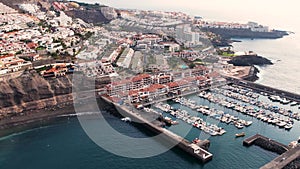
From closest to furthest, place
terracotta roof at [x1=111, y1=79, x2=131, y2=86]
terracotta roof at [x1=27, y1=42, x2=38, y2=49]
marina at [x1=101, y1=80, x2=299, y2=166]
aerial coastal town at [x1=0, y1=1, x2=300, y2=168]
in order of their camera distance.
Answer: marina at [x1=101, y1=80, x2=299, y2=166] < aerial coastal town at [x1=0, y1=1, x2=300, y2=168] < terracotta roof at [x1=111, y1=79, x2=131, y2=86] < terracotta roof at [x1=27, y1=42, x2=38, y2=49]

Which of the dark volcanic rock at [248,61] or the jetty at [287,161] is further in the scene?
the dark volcanic rock at [248,61]

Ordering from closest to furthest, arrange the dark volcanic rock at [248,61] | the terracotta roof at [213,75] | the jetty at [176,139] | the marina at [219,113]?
the jetty at [176,139]
the marina at [219,113]
the terracotta roof at [213,75]
the dark volcanic rock at [248,61]

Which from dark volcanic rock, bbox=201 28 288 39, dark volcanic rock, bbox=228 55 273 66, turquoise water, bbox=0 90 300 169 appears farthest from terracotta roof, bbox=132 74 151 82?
dark volcanic rock, bbox=201 28 288 39

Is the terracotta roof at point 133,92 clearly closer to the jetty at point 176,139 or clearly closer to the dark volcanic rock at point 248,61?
the jetty at point 176,139

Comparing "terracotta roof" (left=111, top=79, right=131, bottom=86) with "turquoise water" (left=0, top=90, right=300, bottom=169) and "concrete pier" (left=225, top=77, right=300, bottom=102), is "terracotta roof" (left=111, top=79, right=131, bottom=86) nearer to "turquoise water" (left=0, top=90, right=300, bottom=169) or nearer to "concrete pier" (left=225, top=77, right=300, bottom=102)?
"turquoise water" (left=0, top=90, right=300, bottom=169)

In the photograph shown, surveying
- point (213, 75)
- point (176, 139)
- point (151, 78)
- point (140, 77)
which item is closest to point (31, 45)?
point (140, 77)

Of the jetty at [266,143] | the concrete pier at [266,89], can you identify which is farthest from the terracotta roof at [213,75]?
the jetty at [266,143]

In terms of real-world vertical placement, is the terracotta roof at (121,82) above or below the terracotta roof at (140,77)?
below
